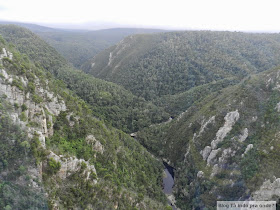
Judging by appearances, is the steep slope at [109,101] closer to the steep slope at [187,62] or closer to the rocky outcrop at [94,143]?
the steep slope at [187,62]

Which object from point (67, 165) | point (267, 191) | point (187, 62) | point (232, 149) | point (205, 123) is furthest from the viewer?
point (187, 62)

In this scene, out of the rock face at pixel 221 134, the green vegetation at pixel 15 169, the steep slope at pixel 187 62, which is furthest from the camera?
the steep slope at pixel 187 62

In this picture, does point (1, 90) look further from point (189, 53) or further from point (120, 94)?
point (189, 53)

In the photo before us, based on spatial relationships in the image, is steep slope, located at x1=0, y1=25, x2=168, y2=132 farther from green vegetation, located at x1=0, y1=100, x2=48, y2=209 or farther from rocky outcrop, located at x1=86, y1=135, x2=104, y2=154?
green vegetation, located at x1=0, y1=100, x2=48, y2=209

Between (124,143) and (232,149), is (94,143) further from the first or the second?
(232,149)

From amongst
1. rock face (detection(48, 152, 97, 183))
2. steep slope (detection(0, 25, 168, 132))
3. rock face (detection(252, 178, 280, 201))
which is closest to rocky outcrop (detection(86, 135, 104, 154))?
rock face (detection(48, 152, 97, 183))

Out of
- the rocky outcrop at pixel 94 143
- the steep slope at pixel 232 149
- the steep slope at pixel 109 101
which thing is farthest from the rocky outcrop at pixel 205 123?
the rocky outcrop at pixel 94 143

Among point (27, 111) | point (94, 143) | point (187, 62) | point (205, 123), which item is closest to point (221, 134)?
point (205, 123)
